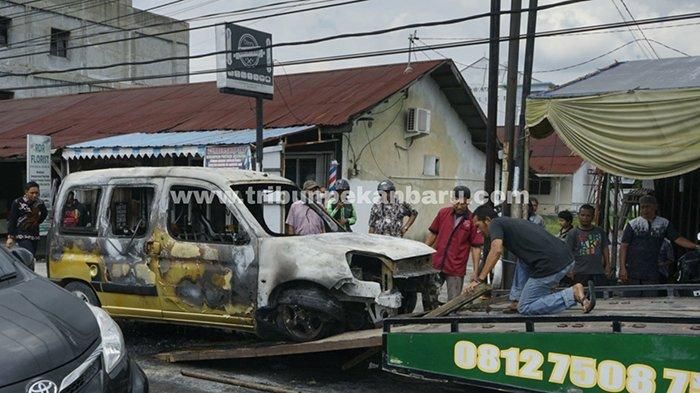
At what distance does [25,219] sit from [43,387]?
23.6 feet

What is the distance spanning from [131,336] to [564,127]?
5.29 meters

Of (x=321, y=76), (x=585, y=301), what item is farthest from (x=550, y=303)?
(x=321, y=76)

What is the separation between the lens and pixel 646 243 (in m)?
7.02

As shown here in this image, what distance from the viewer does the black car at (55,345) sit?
2818 millimetres

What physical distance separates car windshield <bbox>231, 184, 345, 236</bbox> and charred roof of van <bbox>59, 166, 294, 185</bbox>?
7 centimetres

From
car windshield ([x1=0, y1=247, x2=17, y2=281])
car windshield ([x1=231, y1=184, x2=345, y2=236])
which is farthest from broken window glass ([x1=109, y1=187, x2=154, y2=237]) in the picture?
car windshield ([x1=0, y1=247, x2=17, y2=281])

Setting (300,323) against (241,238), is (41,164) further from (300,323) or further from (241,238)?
(300,323)

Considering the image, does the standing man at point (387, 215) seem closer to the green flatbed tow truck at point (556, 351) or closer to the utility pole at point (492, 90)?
the utility pole at point (492, 90)

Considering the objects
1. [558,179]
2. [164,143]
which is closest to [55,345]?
[164,143]

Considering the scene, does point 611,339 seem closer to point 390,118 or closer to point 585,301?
point 585,301

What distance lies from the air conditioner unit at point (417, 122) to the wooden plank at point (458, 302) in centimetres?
1021

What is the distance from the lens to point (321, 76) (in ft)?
57.2

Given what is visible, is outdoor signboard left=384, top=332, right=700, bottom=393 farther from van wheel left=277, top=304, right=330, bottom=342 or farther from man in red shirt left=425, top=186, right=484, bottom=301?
man in red shirt left=425, top=186, right=484, bottom=301

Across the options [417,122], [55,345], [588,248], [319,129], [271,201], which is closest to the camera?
[55,345]
